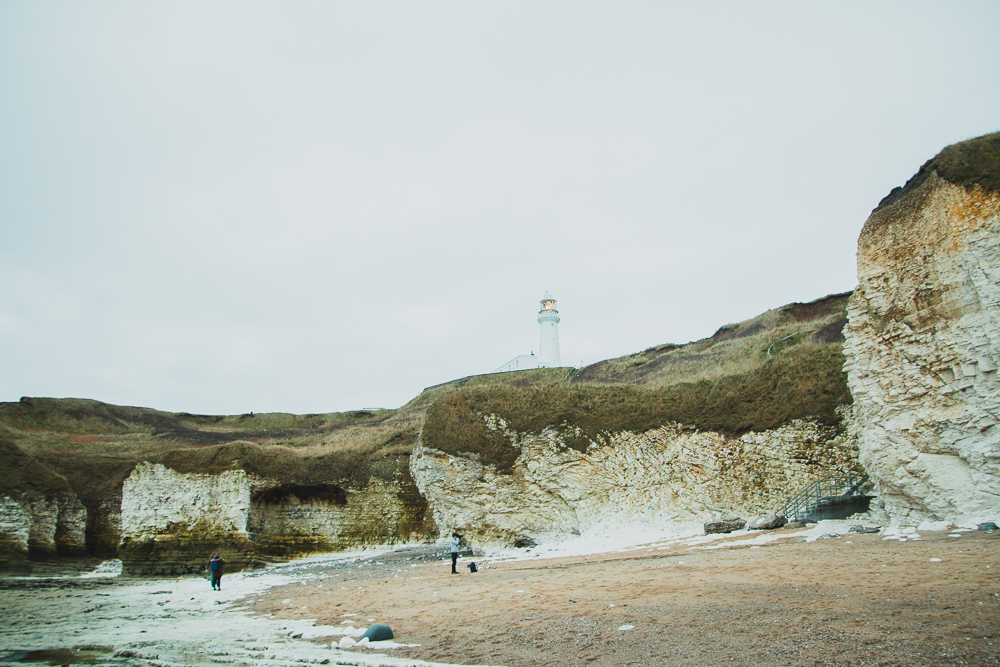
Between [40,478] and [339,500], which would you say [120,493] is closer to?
[40,478]

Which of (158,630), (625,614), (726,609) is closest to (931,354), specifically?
(726,609)

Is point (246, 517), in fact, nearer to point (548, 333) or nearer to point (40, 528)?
point (40, 528)

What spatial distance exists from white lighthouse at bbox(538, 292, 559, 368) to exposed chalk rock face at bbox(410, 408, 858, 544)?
5482cm

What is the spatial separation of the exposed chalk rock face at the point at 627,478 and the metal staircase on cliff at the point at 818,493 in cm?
34

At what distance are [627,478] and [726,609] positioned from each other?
47.4ft

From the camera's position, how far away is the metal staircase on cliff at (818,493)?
1728cm

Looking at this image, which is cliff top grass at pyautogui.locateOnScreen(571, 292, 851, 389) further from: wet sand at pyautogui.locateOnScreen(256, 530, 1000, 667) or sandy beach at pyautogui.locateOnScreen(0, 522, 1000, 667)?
wet sand at pyautogui.locateOnScreen(256, 530, 1000, 667)

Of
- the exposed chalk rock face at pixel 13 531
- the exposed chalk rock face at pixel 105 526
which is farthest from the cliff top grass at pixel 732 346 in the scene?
the exposed chalk rock face at pixel 13 531

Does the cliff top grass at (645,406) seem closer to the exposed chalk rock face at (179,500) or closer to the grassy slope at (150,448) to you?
the grassy slope at (150,448)

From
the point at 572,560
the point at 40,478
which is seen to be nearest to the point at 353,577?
the point at 572,560

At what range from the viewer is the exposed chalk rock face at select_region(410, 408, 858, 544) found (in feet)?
62.6

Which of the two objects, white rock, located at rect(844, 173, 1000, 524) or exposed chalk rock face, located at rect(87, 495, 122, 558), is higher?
white rock, located at rect(844, 173, 1000, 524)

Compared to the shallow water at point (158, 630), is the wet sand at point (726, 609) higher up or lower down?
higher up

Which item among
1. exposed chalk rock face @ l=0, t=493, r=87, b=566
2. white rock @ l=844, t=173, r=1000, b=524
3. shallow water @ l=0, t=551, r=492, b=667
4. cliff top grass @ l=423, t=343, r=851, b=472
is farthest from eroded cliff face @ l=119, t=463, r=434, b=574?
white rock @ l=844, t=173, r=1000, b=524
